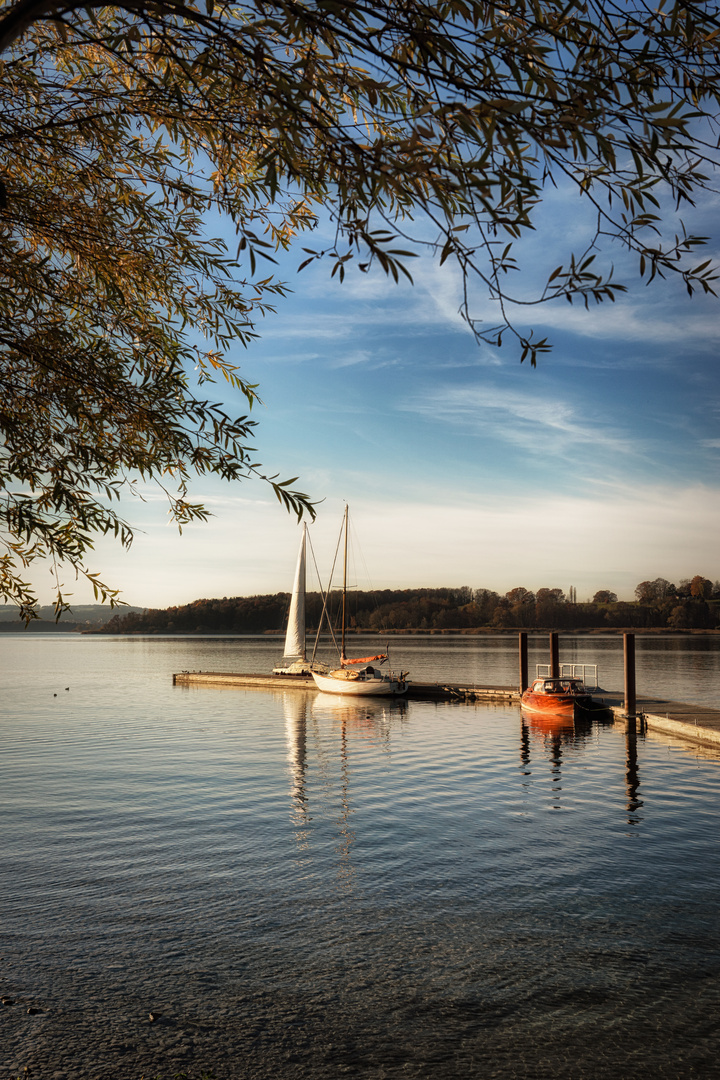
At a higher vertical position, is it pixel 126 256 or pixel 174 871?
pixel 126 256

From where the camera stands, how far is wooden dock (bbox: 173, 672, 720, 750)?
34156 mm

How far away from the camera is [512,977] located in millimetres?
11266

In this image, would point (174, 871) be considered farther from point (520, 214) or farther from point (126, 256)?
point (520, 214)

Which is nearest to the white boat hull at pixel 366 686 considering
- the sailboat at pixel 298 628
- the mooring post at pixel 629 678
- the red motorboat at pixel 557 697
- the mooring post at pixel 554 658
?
the sailboat at pixel 298 628

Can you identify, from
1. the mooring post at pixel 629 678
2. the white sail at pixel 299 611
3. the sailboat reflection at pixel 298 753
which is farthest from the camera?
the white sail at pixel 299 611

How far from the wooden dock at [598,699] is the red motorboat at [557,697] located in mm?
1160

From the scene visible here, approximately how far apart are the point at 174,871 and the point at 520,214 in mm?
15738

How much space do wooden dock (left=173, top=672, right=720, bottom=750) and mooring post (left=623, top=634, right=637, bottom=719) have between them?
418 mm

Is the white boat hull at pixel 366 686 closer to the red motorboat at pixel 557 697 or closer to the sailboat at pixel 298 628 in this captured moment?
the sailboat at pixel 298 628

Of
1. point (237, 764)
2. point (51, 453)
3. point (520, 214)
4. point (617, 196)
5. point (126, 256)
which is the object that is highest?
point (126, 256)

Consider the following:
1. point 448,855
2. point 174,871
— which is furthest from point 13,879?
point 448,855

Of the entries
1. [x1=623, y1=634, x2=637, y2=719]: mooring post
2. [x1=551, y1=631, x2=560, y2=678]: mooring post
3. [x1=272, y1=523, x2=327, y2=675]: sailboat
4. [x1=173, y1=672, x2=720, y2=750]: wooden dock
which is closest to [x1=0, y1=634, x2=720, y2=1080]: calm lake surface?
[x1=173, y1=672, x2=720, y2=750]: wooden dock

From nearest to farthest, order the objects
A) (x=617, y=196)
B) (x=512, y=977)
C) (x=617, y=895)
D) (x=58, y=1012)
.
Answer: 1. (x=617, y=196)
2. (x=58, y=1012)
3. (x=512, y=977)
4. (x=617, y=895)

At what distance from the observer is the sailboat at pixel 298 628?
72.1 m
